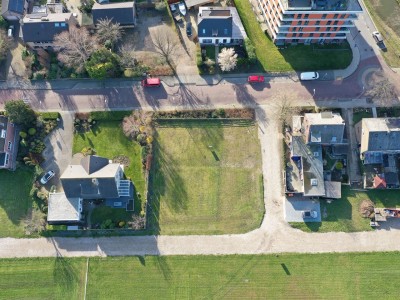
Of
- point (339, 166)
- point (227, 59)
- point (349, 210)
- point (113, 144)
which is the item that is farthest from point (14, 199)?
point (349, 210)

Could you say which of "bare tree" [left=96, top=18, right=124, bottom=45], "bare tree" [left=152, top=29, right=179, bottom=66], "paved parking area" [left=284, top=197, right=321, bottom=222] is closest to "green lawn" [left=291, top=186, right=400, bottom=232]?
"paved parking area" [left=284, top=197, right=321, bottom=222]

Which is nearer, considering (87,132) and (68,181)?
(68,181)

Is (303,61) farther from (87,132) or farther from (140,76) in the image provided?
(87,132)

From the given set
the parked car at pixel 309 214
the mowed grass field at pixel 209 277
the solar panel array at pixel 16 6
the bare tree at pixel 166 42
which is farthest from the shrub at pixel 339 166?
the solar panel array at pixel 16 6

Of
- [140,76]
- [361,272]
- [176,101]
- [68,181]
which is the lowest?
[361,272]

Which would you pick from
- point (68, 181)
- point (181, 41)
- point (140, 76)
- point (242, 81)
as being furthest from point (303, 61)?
point (68, 181)

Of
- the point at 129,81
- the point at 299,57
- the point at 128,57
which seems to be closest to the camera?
the point at 128,57

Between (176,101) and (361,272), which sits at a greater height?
(176,101)

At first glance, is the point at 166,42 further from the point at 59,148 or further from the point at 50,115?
the point at 59,148
